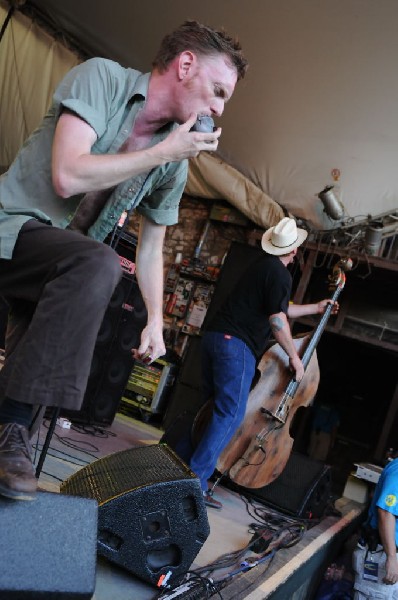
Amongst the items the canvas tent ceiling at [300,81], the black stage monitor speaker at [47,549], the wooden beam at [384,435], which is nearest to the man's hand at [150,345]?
the black stage monitor speaker at [47,549]

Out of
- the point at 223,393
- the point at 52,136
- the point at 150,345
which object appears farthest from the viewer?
the point at 223,393

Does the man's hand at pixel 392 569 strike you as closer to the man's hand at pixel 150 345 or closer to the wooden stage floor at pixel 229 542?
the wooden stage floor at pixel 229 542

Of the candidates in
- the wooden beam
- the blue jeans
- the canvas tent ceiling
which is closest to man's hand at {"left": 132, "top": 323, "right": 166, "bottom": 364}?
the blue jeans

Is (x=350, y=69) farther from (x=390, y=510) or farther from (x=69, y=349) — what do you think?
(x=69, y=349)

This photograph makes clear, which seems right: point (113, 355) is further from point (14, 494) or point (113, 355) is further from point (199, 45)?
point (14, 494)

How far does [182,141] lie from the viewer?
131 cm

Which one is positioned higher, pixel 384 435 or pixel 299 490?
pixel 384 435

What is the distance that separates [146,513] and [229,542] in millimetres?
1141

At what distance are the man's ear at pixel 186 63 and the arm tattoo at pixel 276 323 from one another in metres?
2.26

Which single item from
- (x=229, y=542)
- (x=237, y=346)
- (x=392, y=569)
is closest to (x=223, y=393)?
(x=237, y=346)

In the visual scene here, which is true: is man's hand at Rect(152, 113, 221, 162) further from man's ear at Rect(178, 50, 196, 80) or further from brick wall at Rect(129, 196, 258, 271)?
brick wall at Rect(129, 196, 258, 271)

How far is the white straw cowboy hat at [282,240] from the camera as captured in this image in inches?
151

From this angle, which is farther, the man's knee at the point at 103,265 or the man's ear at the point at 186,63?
the man's ear at the point at 186,63

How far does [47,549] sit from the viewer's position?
1048 millimetres
